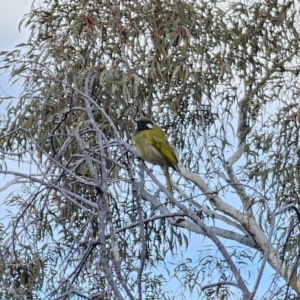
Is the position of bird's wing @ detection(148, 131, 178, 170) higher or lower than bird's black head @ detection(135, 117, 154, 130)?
lower

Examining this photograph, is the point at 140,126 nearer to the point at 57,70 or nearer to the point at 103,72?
the point at 103,72

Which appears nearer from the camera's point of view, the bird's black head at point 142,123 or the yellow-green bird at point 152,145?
the yellow-green bird at point 152,145

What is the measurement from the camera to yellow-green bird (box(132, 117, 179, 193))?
16.0 feet

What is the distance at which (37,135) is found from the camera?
563cm

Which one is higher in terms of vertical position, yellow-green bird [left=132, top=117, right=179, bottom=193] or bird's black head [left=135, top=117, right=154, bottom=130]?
bird's black head [left=135, top=117, right=154, bottom=130]

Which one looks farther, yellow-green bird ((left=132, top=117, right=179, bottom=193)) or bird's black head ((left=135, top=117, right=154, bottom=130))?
bird's black head ((left=135, top=117, right=154, bottom=130))

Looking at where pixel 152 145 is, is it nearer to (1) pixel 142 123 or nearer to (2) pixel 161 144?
(2) pixel 161 144

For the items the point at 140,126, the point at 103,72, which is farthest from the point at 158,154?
the point at 103,72

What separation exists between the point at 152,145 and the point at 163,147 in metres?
0.10

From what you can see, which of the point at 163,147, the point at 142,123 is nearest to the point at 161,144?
the point at 163,147

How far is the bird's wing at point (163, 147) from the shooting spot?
16.1 ft

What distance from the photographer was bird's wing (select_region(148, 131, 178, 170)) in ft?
16.1

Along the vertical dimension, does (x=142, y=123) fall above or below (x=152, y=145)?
above

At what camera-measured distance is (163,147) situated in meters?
4.96
